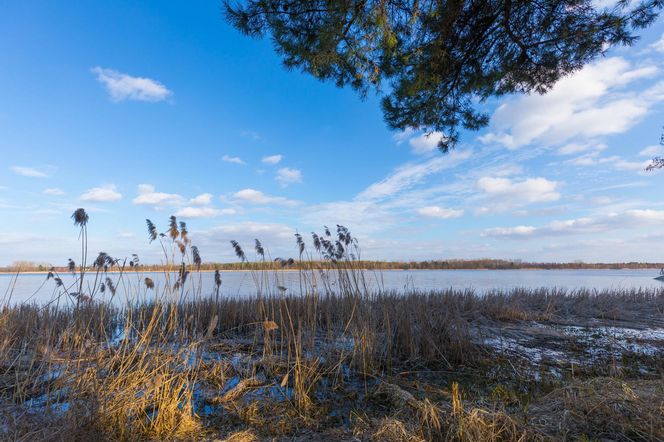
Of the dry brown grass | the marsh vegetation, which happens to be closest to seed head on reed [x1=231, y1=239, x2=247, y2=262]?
the marsh vegetation

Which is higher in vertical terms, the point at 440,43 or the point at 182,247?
the point at 440,43

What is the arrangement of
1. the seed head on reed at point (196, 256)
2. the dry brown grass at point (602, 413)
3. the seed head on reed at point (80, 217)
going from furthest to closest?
the seed head on reed at point (196, 256) < the seed head on reed at point (80, 217) < the dry brown grass at point (602, 413)

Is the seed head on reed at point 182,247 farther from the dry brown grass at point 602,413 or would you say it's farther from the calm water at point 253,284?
the dry brown grass at point 602,413

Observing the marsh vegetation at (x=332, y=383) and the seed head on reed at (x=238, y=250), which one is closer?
the marsh vegetation at (x=332, y=383)

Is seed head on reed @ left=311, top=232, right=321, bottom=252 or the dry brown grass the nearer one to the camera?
the dry brown grass

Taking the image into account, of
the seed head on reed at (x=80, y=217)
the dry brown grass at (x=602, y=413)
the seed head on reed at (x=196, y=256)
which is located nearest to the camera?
the dry brown grass at (x=602, y=413)

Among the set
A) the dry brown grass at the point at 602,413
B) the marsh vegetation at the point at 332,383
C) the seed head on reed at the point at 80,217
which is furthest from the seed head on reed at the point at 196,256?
the dry brown grass at the point at 602,413

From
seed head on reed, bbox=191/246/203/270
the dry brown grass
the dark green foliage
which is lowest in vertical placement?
the dry brown grass

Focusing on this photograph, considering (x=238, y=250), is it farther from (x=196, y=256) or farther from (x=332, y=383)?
(x=332, y=383)

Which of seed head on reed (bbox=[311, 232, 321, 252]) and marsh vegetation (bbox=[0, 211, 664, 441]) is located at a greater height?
seed head on reed (bbox=[311, 232, 321, 252])

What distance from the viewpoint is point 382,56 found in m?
5.46

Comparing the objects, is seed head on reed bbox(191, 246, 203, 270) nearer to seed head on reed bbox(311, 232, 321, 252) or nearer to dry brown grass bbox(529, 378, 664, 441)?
seed head on reed bbox(311, 232, 321, 252)

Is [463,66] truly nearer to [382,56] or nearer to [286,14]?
[382,56]

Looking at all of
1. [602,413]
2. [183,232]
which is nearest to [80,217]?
[183,232]
